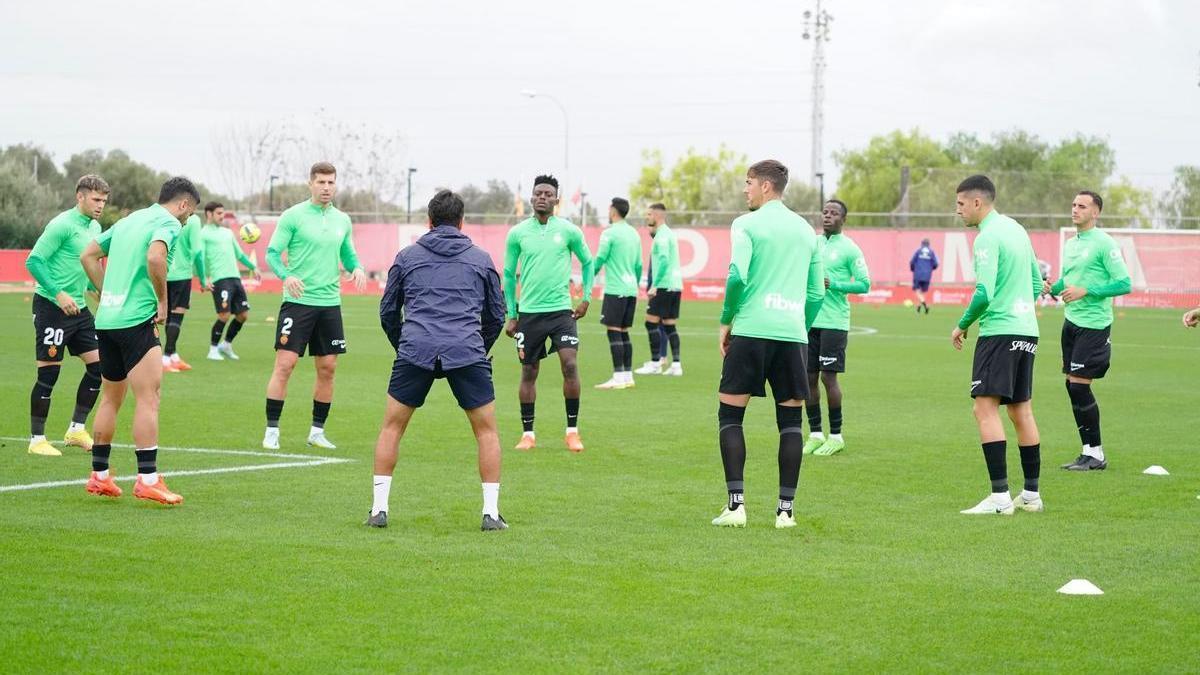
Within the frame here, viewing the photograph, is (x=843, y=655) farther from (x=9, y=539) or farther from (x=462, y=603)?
(x=9, y=539)

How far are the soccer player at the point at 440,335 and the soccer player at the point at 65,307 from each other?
Answer: 3.68 meters

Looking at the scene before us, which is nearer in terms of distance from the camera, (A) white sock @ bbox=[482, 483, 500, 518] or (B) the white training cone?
(B) the white training cone

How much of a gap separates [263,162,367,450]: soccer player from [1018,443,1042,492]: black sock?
5845 mm

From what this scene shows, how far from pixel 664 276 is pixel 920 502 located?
11.5m

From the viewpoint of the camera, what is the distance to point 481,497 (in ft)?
32.7

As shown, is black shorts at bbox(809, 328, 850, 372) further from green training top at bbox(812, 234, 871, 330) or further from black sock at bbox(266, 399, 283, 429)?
black sock at bbox(266, 399, 283, 429)

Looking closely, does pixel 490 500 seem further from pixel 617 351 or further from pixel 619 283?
pixel 619 283

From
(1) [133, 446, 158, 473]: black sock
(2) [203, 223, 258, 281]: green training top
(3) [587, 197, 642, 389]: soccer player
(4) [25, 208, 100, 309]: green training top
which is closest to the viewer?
(1) [133, 446, 158, 473]: black sock

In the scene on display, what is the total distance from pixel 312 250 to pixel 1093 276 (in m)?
6.91

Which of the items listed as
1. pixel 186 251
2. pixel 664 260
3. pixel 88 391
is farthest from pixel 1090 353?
pixel 186 251

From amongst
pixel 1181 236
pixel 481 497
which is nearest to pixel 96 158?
pixel 1181 236

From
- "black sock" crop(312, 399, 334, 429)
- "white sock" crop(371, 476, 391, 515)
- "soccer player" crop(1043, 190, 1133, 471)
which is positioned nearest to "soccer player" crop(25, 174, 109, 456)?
"black sock" crop(312, 399, 334, 429)

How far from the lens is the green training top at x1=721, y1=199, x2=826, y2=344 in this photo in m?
8.91

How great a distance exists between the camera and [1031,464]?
32.2 ft
